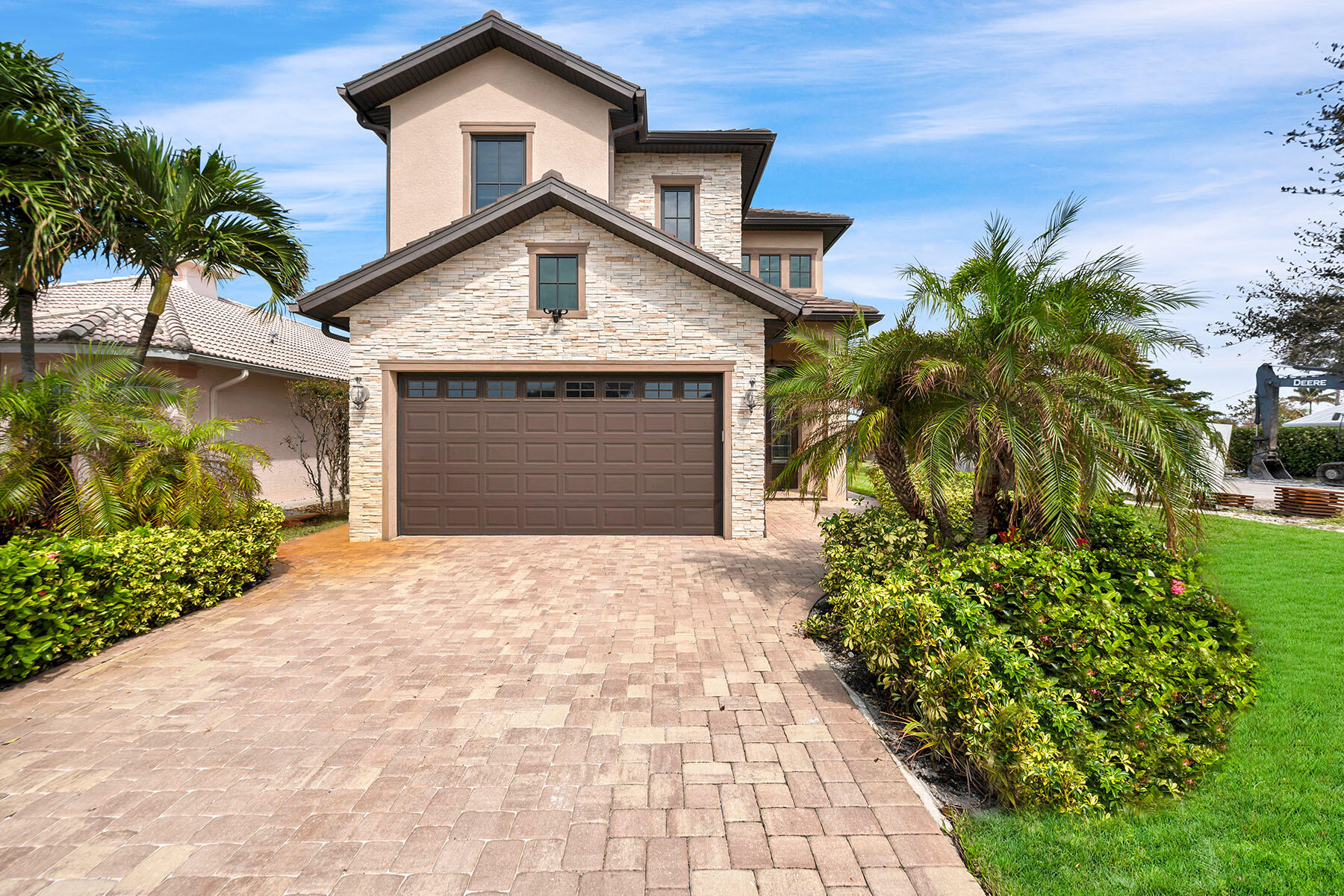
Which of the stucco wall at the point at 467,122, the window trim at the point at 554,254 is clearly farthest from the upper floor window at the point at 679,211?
the window trim at the point at 554,254

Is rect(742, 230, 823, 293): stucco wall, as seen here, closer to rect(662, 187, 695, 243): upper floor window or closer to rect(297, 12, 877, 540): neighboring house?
rect(662, 187, 695, 243): upper floor window

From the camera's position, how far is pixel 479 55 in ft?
Result: 40.4

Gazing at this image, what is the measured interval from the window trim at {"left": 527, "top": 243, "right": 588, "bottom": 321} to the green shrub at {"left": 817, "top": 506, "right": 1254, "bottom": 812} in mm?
7366

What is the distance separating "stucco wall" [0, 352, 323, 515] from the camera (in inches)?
470

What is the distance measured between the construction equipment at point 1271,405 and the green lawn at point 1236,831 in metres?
25.5

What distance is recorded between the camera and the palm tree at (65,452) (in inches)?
249

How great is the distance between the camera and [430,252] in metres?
10.2

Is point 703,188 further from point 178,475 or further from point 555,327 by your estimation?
point 178,475

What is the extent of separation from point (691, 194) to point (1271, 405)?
951 inches

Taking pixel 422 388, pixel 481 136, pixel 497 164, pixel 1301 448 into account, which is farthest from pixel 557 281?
pixel 1301 448

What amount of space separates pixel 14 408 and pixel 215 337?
A: 7.79 meters

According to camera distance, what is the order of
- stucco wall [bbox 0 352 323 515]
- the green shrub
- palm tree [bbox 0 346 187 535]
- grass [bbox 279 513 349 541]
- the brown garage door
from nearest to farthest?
the green shrub
palm tree [bbox 0 346 187 535]
the brown garage door
grass [bbox 279 513 349 541]
stucco wall [bbox 0 352 323 515]

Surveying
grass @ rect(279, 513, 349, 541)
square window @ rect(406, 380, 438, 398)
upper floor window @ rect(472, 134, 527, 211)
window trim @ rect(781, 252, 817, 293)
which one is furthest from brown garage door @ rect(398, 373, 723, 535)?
window trim @ rect(781, 252, 817, 293)

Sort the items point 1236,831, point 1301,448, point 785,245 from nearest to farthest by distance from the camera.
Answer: point 1236,831 → point 785,245 → point 1301,448
